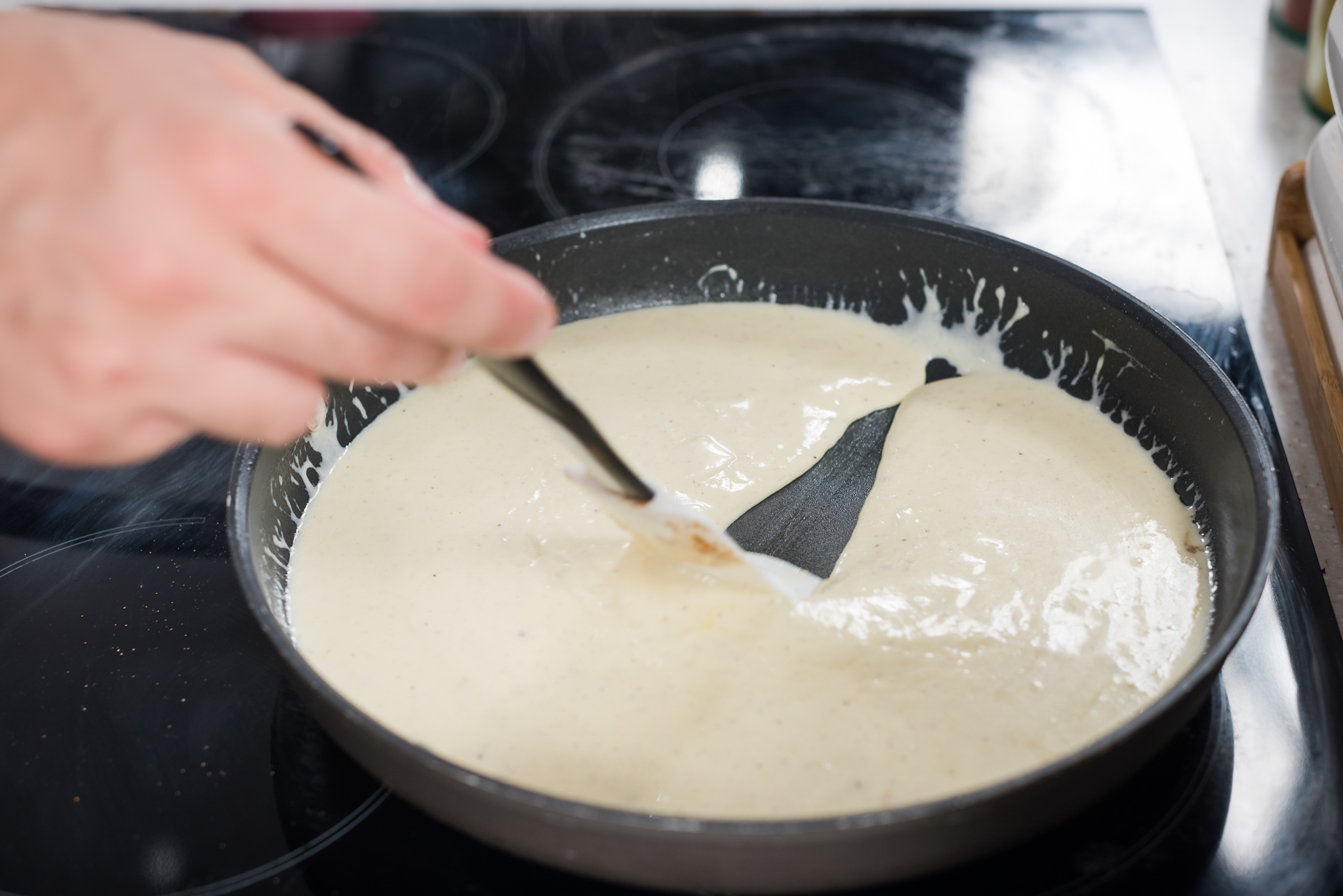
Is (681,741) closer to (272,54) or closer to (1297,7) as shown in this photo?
(272,54)

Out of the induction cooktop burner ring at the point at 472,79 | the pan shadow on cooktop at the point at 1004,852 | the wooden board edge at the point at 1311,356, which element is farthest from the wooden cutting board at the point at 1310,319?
the induction cooktop burner ring at the point at 472,79

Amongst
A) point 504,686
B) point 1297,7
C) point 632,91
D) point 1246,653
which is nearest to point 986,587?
point 1246,653

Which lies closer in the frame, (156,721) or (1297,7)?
(156,721)

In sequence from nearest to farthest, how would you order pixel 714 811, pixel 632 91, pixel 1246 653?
pixel 714 811 < pixel 1246 653 < pixel 632 91

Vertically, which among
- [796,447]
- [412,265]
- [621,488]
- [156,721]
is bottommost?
[156,721]

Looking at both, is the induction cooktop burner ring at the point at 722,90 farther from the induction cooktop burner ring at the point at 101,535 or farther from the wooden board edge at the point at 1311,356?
the induction cooktop burner ring at the point at 101,535

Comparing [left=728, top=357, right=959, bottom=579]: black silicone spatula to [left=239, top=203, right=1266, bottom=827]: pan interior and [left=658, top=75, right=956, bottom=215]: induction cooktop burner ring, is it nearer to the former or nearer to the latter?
[left=239, top=203, right=1266, bottom=827]: pan interior

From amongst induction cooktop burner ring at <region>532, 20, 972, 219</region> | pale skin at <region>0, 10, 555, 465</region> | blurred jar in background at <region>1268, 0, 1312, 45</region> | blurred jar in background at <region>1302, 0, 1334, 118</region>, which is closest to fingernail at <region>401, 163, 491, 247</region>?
pale skin at <region>0, 10, 555, 465</region>

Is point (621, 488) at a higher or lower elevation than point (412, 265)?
lower
